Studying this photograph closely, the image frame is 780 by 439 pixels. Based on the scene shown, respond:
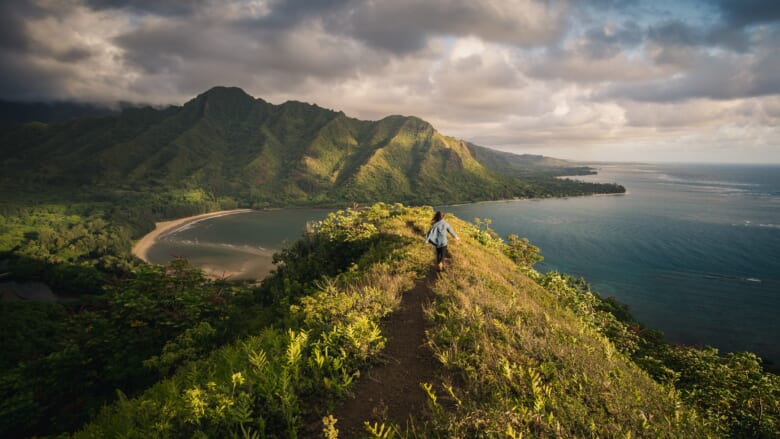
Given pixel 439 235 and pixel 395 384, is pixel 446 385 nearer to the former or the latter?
pixel 395 384

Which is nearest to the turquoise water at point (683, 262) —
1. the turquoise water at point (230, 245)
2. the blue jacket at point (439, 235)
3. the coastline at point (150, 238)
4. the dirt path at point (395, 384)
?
the blue jacket at point (439, 235)

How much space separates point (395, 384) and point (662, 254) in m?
137

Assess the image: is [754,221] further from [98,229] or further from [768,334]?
[98,229]

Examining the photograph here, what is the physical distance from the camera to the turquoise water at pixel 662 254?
64.4 metres

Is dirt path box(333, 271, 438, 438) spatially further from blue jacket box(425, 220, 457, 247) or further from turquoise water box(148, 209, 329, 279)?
turquoise water box(148, 209, 329, 279)

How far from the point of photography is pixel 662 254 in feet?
349

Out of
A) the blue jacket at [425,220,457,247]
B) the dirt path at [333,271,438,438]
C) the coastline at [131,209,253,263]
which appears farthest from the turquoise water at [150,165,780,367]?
the dirt path at [333,271,438,438]

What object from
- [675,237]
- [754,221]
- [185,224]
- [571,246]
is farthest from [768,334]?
[185,224]

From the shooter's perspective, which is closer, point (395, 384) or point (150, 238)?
point (395, 384)

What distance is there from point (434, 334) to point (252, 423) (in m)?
4.41

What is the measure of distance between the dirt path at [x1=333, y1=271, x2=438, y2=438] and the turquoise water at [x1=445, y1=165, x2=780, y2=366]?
72110mm

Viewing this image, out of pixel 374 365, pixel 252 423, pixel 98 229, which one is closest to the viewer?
pixel 252 423

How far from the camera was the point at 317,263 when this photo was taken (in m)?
27.5

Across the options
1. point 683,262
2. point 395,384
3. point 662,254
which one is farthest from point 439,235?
point 662,254
